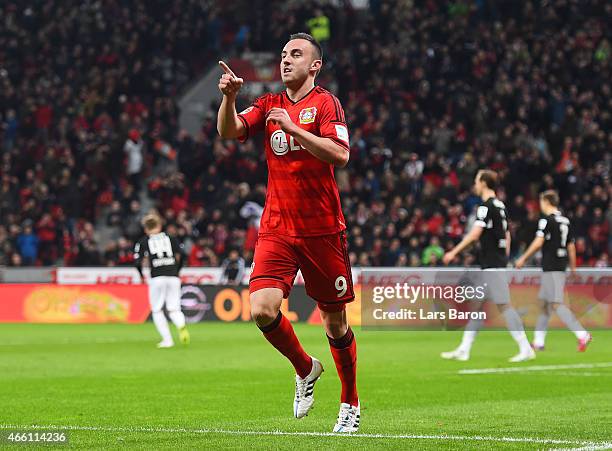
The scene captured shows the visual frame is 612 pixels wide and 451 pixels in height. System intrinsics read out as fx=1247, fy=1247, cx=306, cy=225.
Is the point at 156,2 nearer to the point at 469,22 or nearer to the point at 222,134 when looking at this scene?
the point at 469,22

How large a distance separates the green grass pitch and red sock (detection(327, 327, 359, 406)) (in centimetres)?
30

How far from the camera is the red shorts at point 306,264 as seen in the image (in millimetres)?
8352

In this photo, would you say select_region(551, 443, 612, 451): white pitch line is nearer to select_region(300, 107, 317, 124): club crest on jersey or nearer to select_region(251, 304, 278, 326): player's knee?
select_region(251, 304, 278, 326): player's knee

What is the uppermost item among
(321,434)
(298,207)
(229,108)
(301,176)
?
(229,108)

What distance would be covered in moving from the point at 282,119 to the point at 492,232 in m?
9.17

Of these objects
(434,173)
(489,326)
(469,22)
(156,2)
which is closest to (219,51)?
(156,2)

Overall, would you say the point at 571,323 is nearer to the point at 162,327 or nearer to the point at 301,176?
the point at 162,327

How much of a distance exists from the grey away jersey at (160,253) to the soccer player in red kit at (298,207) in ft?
38.7

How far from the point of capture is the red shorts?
Answer: 27.4ft

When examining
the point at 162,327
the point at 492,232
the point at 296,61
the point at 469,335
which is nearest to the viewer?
the point at 296,61

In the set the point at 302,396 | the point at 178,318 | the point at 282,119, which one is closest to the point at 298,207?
the point at 282,119

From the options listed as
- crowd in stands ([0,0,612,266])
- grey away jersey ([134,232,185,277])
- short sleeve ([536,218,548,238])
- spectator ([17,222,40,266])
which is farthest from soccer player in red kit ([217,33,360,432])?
spectator ([17,222,40,266])

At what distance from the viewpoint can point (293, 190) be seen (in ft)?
27.2

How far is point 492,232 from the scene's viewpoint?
1645cm
